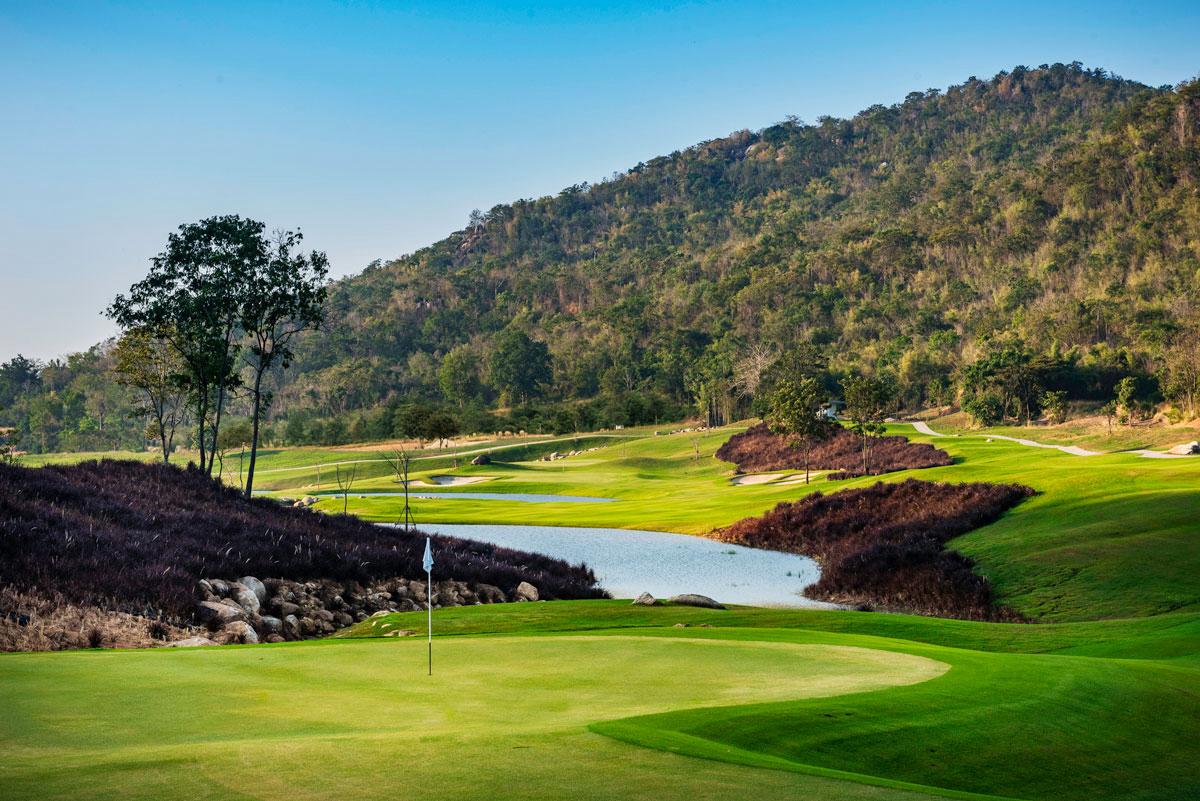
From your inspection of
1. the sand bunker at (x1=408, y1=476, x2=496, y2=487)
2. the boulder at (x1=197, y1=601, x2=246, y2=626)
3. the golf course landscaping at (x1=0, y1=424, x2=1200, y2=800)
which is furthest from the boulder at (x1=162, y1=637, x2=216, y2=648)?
the sand bunker at (x1=408, y1=476, x2=496, y2=487)

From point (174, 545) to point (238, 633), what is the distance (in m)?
5.17

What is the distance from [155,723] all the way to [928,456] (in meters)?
55.2

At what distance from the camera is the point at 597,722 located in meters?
6.82

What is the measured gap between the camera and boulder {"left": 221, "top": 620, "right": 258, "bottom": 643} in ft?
53.4

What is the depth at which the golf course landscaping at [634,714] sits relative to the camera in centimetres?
531

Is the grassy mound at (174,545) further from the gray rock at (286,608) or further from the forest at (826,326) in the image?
the forest at (826,326)

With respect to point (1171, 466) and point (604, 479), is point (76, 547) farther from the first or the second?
point (604, 479)

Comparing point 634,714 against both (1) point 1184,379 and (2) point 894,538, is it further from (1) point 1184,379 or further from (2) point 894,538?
(1) point 1184,379

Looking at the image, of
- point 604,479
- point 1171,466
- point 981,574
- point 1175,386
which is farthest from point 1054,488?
point 604,479

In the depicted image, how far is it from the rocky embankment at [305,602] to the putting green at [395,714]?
5.69 meters

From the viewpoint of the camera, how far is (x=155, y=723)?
6.62 meters

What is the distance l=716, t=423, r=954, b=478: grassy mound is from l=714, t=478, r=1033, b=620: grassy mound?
53.2 ft

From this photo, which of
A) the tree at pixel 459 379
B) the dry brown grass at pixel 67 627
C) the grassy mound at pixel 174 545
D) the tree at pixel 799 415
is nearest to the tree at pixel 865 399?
the tree at pixel 799 415

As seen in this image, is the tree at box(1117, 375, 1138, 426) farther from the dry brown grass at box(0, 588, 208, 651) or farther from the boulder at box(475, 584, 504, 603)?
the dry brown grass at box(0, 588, 208, 651)
